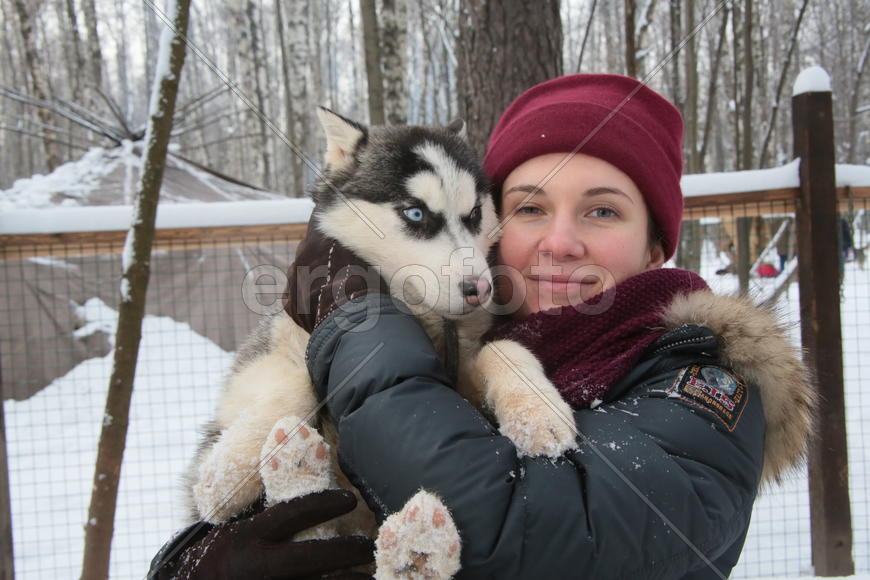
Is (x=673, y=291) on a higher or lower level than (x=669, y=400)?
higher

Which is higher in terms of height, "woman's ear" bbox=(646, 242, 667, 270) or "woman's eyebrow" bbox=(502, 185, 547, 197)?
"woman's eyebrow" bbox=(502, 185, 547, 197)

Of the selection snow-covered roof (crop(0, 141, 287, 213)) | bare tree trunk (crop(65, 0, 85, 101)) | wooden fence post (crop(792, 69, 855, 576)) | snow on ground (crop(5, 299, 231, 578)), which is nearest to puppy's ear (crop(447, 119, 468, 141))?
wooden fence post (crop(792, 69, 855, 576))

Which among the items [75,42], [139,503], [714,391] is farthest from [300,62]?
[714,391]

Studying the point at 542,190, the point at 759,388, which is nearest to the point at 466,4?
the point at 542,190

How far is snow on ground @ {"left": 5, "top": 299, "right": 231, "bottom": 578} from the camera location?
4344mm

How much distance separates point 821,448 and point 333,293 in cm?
330

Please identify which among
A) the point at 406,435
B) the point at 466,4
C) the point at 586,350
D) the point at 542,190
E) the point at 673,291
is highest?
the point at 466,4

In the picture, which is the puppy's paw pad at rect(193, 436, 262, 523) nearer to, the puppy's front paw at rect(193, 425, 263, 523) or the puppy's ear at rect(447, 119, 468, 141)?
the puppy's front paw at rect(193, 425, 263, 523)

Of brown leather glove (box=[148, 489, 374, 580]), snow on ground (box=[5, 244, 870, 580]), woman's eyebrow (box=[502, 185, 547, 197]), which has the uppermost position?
woman's eyebrow (box=[502, 185, 547, 197])

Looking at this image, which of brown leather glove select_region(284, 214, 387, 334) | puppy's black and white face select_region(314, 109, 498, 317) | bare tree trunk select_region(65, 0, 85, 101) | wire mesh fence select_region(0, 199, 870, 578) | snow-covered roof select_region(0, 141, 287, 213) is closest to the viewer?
brown leather glove select_region(284, 214, 387, 334)

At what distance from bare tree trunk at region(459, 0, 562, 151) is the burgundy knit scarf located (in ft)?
7.22

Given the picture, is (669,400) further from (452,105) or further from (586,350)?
(452,105)

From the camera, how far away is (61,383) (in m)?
7.30

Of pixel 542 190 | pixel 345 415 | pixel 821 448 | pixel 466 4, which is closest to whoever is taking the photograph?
pixel 345 415
